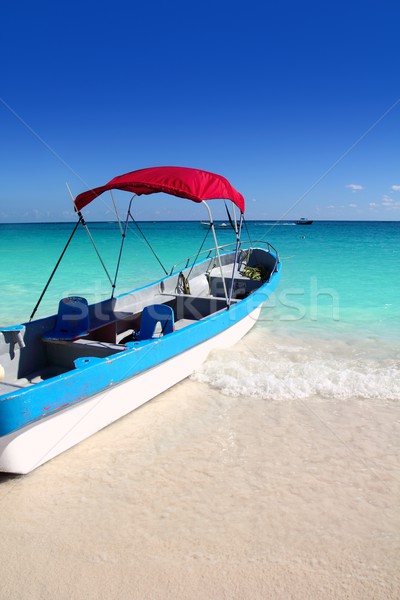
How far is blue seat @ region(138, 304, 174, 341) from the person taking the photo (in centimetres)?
612

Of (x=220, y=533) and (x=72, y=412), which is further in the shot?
(x=72, y=412)

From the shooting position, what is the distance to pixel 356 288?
16766 millimetres

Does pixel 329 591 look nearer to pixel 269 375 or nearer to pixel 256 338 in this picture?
pixel 269 375

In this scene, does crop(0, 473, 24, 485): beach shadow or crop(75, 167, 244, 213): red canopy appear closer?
crop(0, 473, 24, 485): beach shadow

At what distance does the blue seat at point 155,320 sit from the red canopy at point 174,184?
1.73 metres

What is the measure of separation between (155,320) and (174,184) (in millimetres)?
2113

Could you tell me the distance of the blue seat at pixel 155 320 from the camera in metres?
6.12

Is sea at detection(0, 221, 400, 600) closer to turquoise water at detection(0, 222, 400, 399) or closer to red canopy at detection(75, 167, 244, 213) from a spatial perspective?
turquoise water at detection(0, 222, 400, 399)

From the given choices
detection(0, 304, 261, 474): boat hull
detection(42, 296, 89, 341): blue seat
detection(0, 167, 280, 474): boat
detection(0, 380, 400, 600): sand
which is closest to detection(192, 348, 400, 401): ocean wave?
detection(0, 167, 280, 474): boat

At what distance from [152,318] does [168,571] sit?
3.58 metres

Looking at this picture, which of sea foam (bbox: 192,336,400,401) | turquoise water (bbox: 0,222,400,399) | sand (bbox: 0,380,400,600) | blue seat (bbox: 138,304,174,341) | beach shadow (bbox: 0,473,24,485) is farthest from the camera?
turquoise water (bbox: 0,222,400,399)

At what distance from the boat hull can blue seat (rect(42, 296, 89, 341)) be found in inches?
54.7

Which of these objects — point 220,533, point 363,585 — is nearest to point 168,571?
point 220,533

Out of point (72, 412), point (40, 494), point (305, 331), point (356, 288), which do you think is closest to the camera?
point (40, 494)
